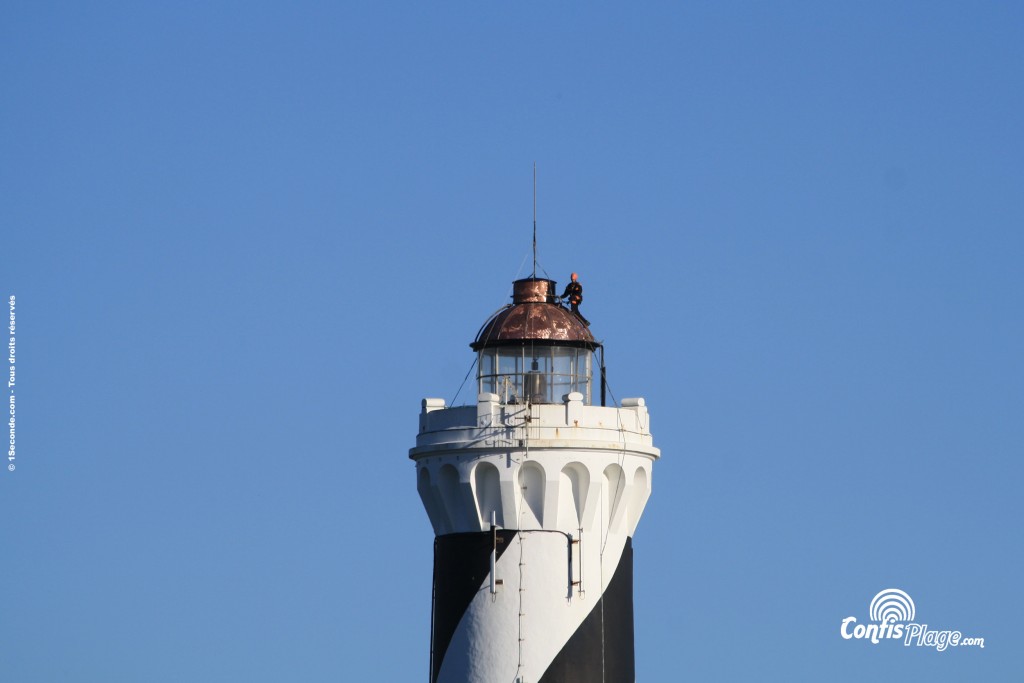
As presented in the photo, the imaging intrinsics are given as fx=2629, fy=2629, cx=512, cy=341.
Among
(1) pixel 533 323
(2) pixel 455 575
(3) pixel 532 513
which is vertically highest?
(1) pixel 533 323

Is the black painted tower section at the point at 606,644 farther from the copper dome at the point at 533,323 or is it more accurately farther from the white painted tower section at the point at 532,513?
the copper dome at the point at 533,323

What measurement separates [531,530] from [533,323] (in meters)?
4.14

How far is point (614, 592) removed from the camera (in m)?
51.4

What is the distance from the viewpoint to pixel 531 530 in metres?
50.6

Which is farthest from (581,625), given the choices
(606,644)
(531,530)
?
(531,530)

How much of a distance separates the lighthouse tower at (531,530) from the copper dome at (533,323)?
0.14 feet

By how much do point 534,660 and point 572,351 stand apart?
6.18 m

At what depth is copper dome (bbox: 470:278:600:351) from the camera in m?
51.6

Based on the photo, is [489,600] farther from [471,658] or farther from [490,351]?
[490,351]

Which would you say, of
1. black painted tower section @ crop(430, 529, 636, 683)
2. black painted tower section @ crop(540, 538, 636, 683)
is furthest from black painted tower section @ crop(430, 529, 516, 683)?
black painted tower section @ crop(540, 538, 636, 683)

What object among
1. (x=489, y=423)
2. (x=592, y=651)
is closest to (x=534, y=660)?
(x=592, y=651)

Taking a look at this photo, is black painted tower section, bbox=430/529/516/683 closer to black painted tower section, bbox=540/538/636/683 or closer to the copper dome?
black painted tower section, bbox=540/538/636/683

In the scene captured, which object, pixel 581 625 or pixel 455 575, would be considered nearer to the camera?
pixel 581 625

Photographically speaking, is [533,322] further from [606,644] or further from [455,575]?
[606,644]
